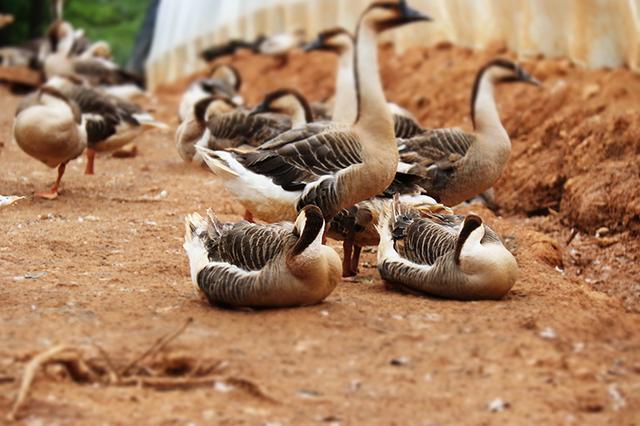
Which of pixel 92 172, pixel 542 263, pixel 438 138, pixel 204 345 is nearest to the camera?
pixel 204 345

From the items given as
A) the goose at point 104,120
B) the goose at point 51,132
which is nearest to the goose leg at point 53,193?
the goose at point 51,132

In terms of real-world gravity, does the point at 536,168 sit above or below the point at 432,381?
below

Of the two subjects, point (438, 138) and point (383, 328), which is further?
point (438, 138)

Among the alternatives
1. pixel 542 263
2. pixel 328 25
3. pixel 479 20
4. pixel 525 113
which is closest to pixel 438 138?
pixel 542 263

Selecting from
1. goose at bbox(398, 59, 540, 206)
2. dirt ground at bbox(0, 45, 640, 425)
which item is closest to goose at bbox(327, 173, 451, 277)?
dirt ground at bbox(0, 45, 640, 425)

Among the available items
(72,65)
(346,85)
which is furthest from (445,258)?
(72,65)

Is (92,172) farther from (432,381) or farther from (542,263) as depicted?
(432,381)

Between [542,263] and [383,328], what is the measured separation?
8.66 feet

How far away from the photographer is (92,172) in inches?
465

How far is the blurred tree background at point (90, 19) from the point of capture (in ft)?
89.6

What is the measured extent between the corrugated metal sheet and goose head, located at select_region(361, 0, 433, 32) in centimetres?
405

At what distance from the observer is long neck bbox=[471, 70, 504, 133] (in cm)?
914

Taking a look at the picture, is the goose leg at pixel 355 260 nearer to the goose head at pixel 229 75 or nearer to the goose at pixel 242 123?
the goose at pixel 242 123

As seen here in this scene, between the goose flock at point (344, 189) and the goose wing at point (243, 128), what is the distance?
13mm
